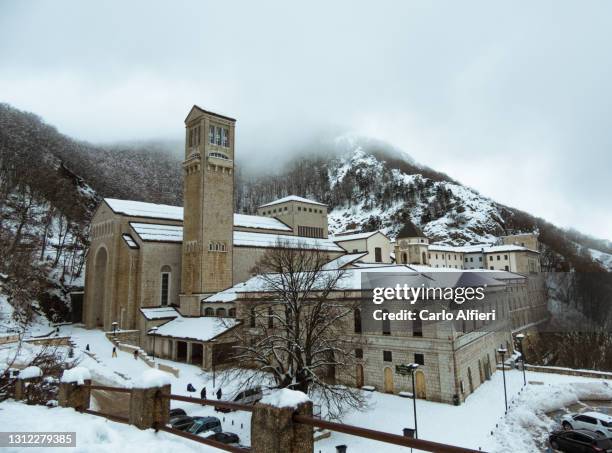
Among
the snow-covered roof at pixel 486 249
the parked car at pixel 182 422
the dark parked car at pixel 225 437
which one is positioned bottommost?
the dark parked car at pixel 225 437

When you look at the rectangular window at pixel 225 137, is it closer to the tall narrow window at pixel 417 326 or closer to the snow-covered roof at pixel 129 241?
the snow-covered roof at pixel 129 241

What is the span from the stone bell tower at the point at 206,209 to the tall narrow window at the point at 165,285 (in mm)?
2786

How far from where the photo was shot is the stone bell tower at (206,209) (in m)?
40.2

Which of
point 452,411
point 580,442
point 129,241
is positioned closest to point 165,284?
point 129,241

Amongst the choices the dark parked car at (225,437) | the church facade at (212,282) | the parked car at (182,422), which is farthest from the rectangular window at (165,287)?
the dark parked car at (225,437)

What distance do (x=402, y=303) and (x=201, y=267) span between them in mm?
22109

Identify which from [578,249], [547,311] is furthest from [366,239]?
[578,249]

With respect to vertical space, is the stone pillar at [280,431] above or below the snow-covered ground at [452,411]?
above

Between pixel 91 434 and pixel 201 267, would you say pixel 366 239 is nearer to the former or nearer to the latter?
pixel 201 267

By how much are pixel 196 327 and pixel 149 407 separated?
1158 inches

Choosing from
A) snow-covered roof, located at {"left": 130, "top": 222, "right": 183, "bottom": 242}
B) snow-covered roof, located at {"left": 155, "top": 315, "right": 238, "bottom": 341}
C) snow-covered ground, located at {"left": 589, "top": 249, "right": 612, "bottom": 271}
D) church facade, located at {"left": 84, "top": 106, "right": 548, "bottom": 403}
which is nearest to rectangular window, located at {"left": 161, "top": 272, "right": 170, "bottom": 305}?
church facade, located at {"left": 84, "top": 106, "right": 548, "bottom": 403}

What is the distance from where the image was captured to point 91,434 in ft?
21.6

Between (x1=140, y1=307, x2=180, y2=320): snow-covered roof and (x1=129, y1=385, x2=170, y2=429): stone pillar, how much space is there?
3407 cm

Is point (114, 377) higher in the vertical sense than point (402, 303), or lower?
lower
